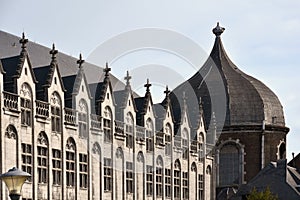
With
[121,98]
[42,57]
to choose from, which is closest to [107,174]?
A: [121,98]

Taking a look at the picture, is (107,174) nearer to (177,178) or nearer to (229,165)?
(177,178)

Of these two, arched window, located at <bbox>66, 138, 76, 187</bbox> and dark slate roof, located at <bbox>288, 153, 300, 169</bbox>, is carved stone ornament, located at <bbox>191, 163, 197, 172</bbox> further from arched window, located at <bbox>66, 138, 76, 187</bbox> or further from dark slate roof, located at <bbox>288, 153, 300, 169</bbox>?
arched window, located at <bbox>66, 138, 76, 187</bbox>

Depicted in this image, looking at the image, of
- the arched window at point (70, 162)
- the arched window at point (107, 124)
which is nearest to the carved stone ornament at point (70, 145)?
the arched window at point (70, 162)

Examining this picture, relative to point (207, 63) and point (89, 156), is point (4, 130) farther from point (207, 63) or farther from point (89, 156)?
point (207, 63)

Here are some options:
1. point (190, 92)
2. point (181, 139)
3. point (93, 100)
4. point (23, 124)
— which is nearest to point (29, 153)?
point (23, 124)

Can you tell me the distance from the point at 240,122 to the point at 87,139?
38.6m

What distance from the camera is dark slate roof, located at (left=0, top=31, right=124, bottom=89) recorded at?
55909 mm

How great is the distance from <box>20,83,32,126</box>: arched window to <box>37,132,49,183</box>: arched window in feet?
5.94

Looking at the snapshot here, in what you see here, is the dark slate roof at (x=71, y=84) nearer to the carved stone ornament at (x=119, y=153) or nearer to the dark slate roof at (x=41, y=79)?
the dark slate roof at (x=41, y=79)

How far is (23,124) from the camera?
49.7 m

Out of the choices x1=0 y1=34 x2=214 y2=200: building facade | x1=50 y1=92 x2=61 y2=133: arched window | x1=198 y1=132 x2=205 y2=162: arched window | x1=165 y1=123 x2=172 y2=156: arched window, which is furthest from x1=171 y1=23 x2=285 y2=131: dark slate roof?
x1=50 y1=92 x2=61 y2=133: arched window

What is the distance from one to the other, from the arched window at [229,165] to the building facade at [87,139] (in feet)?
48.7

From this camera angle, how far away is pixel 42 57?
60.2 m

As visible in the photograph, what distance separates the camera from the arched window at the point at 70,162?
55.0 metres
